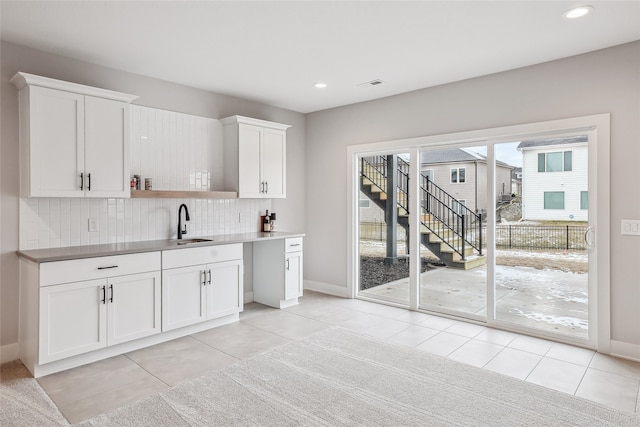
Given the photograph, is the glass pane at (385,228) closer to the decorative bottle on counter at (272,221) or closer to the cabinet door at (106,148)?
the decorative bottle on counter at (272,221)

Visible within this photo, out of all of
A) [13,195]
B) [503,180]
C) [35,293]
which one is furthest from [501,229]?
[13,195]

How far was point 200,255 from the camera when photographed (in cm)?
381

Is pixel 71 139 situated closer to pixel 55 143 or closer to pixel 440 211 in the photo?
pixel 55 143

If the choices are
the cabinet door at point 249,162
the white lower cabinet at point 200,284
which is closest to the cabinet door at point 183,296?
the white lower cabinet at point 200,284

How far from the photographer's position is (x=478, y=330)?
156 inches

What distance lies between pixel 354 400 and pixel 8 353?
292 centimetres

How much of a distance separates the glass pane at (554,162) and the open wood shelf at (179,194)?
11.1 ft

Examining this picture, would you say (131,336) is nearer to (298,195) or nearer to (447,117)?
(298,195)

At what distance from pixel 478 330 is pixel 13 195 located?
453 cm

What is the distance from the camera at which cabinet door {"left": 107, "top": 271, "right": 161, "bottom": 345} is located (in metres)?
3.18

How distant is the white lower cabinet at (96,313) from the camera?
2867 millimetres

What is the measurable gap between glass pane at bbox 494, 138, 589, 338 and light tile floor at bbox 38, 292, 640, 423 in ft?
0.94

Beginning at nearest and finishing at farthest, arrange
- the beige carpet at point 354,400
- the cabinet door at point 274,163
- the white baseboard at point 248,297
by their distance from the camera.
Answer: the beige carpet at point 354,400 → the cabinet door at point 274,163 → the white baseboard at point 248,297

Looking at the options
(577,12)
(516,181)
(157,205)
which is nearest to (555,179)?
(516,181)
